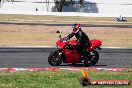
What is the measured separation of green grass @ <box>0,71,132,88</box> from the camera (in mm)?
10367

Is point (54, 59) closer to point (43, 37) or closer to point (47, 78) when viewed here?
point (47, 78)

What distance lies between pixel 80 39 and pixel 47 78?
12.6 ft

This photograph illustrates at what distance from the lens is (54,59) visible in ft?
49.5

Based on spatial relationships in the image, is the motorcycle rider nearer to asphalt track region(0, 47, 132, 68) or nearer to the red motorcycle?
the red motorcycle

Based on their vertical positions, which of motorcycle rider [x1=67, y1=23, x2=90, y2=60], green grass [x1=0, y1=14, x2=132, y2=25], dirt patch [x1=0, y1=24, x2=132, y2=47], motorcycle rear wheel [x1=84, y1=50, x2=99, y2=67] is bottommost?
green grass [x1=0, y1=14, x2=132, y2=25]

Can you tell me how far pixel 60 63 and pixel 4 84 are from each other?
16.4 feet

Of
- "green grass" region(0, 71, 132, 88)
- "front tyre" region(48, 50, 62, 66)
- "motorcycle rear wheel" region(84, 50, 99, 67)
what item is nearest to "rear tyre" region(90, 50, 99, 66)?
"motorcycle rear wheel" region(84, 50, 99, 67)

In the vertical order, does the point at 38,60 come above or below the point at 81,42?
below

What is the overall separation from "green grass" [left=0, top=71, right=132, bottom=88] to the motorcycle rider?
218 centimetres

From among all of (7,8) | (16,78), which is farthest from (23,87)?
(7,8)

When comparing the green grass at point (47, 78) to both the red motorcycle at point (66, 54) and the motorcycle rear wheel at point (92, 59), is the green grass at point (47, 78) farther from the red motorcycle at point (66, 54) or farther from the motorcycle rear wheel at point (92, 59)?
the motorcycle rear wheel at point (92, 59)

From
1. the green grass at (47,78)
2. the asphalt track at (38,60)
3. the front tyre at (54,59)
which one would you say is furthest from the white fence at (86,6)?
the green grass at (47,78)

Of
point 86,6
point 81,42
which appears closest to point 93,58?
point 81,42

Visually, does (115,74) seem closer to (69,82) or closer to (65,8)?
(69,82)
